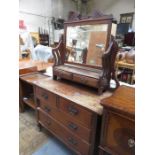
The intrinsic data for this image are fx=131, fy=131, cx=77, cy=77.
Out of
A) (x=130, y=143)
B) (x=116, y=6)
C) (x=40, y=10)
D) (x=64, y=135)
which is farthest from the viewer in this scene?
(x=116, y=6)

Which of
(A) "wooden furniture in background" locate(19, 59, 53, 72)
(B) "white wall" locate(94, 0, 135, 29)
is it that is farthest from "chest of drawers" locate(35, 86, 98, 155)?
(B) "white wall" locate(94, 0, 135, 29)

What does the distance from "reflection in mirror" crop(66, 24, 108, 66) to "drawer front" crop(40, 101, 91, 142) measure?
0.56 meters

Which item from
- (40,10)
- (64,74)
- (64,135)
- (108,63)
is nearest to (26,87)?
(64,74)

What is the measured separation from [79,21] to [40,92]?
0.86 metres

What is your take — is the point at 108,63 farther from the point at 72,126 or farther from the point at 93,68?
the point at 72,126

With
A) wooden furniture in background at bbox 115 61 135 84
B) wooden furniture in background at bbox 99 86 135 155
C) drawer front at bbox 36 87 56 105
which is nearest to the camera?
wooden furniture in background at bbox 99 86 135 155

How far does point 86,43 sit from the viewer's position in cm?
131

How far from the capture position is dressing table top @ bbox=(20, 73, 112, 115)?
103 cm

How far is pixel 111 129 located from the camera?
2.92ft

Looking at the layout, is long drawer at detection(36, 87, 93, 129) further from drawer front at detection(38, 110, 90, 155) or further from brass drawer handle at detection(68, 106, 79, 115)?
drawer front at detection(38, 110, 90, 155)

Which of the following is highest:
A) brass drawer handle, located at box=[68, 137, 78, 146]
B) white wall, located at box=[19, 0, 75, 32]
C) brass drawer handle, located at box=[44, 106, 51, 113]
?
white wall, located at box=[19, 0, 75, 32]

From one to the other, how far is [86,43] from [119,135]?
87 centimetres
